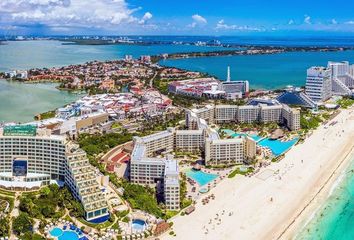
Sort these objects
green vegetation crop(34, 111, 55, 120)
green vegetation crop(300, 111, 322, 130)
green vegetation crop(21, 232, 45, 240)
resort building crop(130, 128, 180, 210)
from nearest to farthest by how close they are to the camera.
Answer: green vegetation crop(21, 232, 45, 240) → resort building crop(130, 128, 180, 210) → green vegetation crop(300, 111, 322, 130) → green vegetation crop(34, 111, 55, 120)

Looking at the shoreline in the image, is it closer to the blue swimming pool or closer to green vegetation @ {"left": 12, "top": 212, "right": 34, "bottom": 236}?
the blue swimming pool

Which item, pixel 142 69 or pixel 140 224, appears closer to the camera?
pixel 140 224

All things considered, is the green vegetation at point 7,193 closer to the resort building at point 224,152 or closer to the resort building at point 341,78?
the resort building at point 224,152

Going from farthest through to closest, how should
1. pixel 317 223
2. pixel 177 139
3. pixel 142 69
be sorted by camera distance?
pixel 142 69 → pixel 177 139 → pixel 317 223

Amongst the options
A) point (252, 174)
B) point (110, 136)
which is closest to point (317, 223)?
point (252, 174)

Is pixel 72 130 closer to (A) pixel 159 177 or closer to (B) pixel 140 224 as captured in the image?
(A) pixel 159 177

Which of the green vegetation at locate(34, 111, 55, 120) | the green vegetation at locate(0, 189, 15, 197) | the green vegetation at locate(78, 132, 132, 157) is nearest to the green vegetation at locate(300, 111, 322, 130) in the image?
the green vegetation at locate(78, 132, 132, 157)
